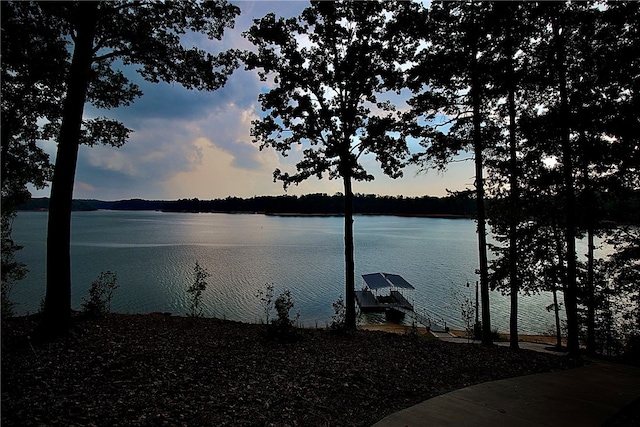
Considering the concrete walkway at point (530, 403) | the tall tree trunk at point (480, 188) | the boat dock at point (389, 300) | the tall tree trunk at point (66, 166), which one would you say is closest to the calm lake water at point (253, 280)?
the boat dock at point (389, 300)

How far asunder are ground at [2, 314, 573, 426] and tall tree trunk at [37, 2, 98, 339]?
909 millimetres

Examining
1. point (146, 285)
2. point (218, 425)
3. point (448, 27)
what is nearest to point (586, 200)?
point (448, 27)

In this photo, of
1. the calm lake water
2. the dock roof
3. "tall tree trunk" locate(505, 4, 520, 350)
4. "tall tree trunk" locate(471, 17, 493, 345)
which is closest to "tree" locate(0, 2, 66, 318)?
the calm lake water

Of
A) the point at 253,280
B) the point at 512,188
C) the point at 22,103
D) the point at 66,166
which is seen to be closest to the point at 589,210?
the point at 512,188

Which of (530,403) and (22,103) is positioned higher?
(22,103)

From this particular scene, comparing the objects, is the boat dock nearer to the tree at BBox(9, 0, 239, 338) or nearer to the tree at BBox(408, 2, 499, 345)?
the tree at BBox(408, 2, 499, 345)

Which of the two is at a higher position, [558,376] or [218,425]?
[218,425]

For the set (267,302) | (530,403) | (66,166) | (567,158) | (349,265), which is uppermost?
(567,158)

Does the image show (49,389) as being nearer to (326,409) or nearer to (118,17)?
(326,409)

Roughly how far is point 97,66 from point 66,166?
3.21 m

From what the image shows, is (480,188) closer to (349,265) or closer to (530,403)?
(349,265)

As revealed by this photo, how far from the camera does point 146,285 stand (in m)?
26.6

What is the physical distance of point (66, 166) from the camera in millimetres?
5949

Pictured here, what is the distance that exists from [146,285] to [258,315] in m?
12.2
